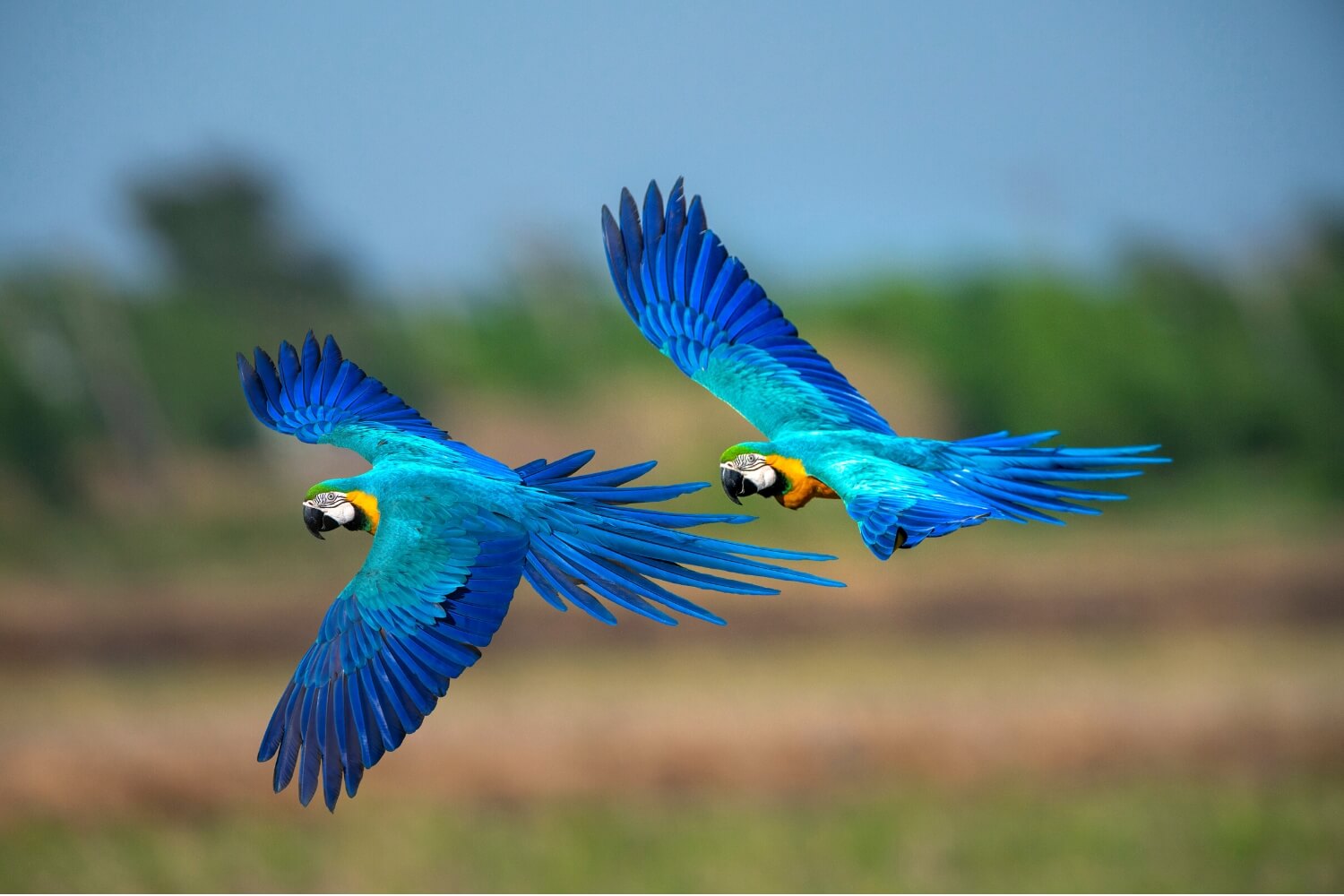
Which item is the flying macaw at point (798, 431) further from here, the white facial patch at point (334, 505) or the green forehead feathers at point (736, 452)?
the white facial patch at point (334, 505)

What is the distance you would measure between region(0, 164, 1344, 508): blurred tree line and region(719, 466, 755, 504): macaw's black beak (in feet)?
29.3

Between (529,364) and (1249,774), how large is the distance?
20.0ft

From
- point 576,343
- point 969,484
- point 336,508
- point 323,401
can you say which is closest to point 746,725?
point 576,343

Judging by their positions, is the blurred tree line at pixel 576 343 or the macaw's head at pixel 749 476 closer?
the macaw's head at pixel 749 476

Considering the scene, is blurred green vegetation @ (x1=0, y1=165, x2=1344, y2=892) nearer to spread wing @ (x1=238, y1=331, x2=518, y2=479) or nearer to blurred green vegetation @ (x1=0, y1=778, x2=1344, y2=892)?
blurred green vegetation @ (x1=0, y1=778, x2=1344, y2=892)

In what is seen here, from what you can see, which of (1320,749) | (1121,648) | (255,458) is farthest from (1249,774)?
(255,458)

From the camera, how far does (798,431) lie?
3498 mm

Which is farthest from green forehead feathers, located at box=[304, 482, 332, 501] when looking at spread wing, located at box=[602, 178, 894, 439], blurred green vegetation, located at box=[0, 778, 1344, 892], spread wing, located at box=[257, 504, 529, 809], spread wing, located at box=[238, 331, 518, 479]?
blurred green vegetation, located at box=[0, 778, 1344, 892]

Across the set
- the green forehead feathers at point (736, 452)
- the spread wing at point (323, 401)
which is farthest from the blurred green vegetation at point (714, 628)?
the green forehead feathers at point (736, 452)

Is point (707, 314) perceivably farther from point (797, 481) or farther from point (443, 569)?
point (443, 569)

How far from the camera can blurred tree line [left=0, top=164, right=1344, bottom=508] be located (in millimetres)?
12391

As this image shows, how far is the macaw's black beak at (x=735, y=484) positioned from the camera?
128 inches

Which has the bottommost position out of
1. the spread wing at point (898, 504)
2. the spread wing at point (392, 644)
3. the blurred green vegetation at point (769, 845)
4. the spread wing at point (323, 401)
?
the blurred green vegetation at point (769, 845)

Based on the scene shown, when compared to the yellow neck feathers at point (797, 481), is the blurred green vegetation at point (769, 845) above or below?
below
